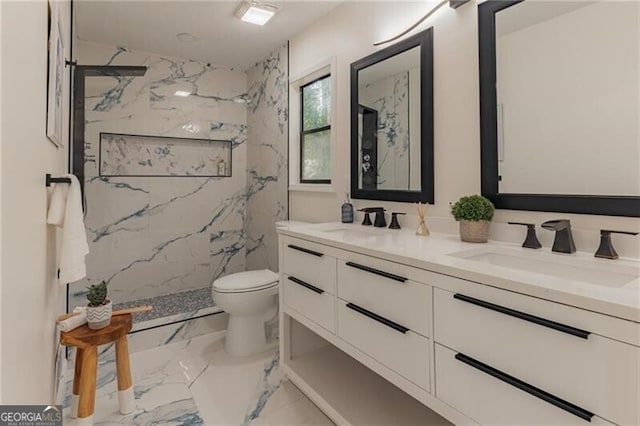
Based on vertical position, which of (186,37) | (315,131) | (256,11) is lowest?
(315,131)

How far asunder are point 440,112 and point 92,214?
306 cm

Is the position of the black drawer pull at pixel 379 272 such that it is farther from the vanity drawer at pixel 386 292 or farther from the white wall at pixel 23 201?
the white wall at pixel 23 201

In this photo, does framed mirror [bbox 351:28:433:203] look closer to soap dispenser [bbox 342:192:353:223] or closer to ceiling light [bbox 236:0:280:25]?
soap dispenser [bbox 342:192:353:223]

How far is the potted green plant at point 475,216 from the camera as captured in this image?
1.44 metres

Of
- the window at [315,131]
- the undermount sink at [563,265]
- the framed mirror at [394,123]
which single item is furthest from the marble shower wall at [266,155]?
the undermount sink at [563,265]

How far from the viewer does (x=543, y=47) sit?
1356 mm

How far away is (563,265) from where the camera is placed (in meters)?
1.18

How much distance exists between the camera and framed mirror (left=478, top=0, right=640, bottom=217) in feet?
3.78

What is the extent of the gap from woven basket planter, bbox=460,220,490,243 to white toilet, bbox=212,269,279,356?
1.42 metres

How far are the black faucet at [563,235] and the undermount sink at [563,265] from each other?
0.11 ft

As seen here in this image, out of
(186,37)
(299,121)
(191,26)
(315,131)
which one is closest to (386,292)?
(315,131)

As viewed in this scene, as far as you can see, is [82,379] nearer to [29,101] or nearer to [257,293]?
[257,293]

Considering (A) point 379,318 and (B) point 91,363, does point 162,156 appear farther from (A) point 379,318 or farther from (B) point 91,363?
(A) point 379,318

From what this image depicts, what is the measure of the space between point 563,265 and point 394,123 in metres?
1.17
